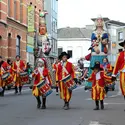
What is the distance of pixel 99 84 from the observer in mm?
12297

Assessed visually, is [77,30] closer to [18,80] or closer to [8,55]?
[8,55]

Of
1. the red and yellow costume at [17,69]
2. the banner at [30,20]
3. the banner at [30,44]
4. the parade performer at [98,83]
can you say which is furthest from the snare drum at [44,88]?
the banner at [30,44]

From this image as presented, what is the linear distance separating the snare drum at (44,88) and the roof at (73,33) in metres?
70.2

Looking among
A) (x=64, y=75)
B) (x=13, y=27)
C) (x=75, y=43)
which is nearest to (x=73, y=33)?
(x=75, y=43)

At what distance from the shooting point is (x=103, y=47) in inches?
722

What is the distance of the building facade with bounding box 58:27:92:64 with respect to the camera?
81.8 metres

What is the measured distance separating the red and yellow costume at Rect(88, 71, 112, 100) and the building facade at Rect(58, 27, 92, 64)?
6842 centimetres

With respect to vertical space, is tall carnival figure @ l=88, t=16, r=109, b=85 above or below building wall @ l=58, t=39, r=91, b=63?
below

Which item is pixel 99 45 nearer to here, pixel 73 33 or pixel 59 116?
pixel 59 116

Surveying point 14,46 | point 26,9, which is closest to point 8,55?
point 14,46

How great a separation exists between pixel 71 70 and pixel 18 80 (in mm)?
7016

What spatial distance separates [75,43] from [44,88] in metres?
69.6

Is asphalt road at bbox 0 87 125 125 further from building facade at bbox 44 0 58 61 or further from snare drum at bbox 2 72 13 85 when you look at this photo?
building facade at bbox 44 0 58 61

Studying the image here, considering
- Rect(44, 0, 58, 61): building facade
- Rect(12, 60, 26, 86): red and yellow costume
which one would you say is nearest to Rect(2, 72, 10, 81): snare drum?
Rect(12, 60, 26, 86): red and yellow costume
